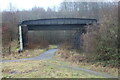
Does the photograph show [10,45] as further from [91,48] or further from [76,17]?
[91,48]

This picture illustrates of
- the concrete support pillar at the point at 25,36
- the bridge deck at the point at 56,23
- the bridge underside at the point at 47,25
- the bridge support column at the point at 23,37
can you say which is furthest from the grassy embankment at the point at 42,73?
the concrete support pillar at the point at 25,36

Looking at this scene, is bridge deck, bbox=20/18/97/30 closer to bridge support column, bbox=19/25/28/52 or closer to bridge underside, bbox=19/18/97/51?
bridge underside, bbox=19/18/97/51

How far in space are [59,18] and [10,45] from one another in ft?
16.1

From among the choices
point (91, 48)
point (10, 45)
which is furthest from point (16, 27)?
point (91, 48)

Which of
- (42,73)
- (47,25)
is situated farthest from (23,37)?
(42,73)

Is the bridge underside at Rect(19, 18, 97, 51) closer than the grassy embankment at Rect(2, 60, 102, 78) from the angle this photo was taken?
No

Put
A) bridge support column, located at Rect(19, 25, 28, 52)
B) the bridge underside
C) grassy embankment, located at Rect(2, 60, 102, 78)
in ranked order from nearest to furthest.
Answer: grassy embankment, located at Rect(2, 60, 102, 78)
bridge support column, located at Rect(19, 25, 28, 52)
the bridge underside

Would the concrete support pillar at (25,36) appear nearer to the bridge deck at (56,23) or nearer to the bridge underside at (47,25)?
the bridge underside at (47,25)

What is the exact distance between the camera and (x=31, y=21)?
51.8 feet

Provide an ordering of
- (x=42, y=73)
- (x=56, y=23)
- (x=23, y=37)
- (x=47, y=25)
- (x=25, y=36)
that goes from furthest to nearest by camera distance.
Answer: (x=25, y=36) → (x=23, y=37) → (x=47, y=25) → (x=56, y=23) → (x=42, y=73)

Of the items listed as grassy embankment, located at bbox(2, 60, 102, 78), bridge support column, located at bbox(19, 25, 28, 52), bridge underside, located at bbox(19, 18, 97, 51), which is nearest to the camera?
grassy embankment, located at bbox(2, 60, 102, 78)

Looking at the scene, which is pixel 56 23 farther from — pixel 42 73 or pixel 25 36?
pixel 42 73

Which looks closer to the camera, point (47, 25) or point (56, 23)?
point (56, 23)

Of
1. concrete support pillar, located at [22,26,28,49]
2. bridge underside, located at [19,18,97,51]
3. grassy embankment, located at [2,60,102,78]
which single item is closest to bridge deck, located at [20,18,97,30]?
bridge underside, located at [19,18,97,51]
